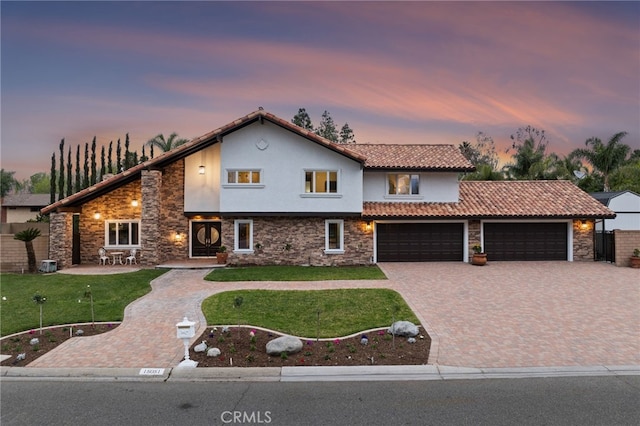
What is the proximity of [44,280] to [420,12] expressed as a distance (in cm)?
2099

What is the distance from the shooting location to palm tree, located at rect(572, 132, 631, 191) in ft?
120

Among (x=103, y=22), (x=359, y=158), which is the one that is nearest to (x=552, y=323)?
(x=359, y=158)

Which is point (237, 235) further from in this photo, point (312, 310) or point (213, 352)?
point (213, 352)

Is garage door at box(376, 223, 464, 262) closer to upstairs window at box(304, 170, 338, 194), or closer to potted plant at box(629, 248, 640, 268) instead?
upstairs window at box(304, 170, 338, 194)

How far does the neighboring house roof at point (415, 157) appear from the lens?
20266 millimetres

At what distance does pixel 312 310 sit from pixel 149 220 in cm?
1214

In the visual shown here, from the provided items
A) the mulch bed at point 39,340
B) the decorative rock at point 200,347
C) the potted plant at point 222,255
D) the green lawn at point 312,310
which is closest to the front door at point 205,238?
the potted plant at point 222,255

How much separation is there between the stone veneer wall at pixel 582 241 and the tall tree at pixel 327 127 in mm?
35723

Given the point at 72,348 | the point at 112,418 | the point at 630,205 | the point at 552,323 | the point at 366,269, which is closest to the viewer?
the point at 112,418

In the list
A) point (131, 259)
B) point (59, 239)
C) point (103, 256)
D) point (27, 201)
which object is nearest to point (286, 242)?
point (131, 259)

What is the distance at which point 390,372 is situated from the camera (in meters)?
6.70

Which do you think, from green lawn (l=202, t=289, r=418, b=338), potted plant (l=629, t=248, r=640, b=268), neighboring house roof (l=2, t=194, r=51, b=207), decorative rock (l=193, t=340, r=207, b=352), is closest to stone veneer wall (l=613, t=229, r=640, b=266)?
potted plant (l=629, t=248, r=640, b=268)

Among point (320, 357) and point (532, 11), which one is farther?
point (532, 11)

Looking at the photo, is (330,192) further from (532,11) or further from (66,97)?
(66,97)
